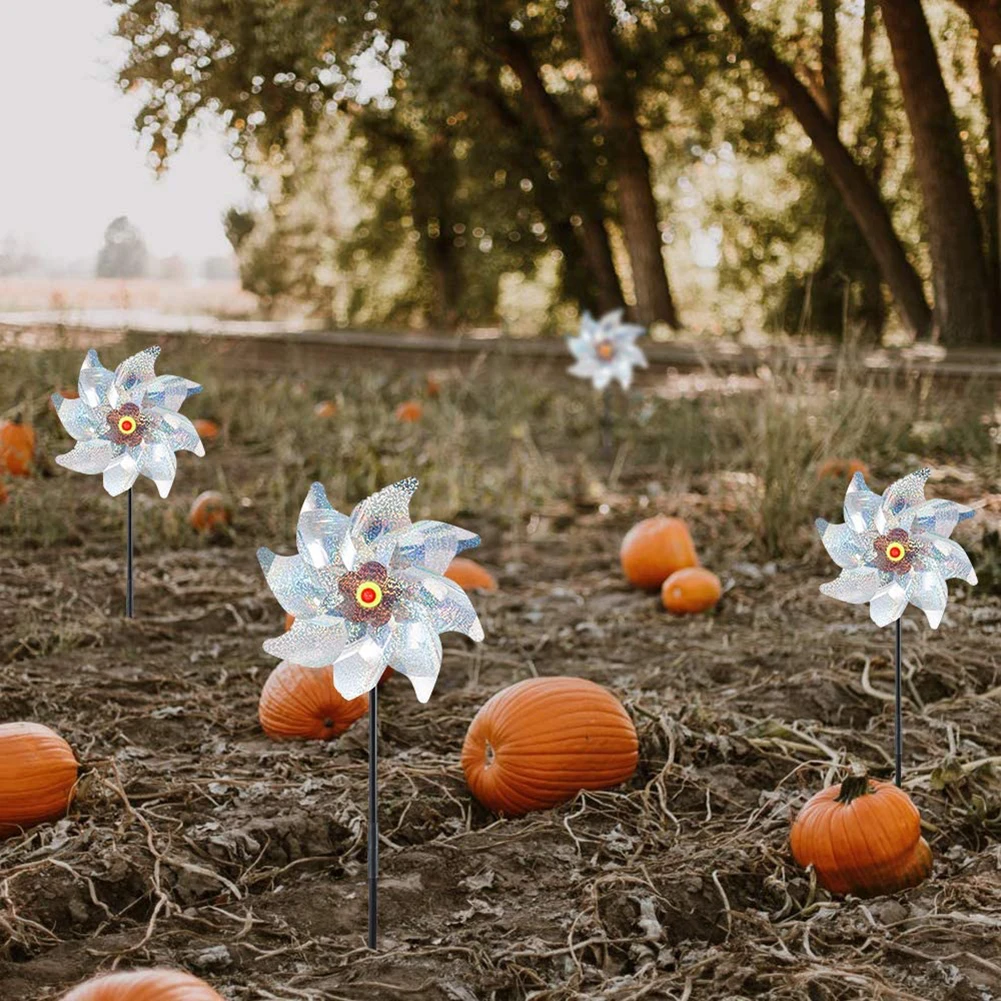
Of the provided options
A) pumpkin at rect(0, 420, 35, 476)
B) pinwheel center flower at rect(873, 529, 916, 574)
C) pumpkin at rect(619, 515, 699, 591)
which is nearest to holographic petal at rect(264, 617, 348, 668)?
pinwheel center flower at rect(873, 529, 916, 574)

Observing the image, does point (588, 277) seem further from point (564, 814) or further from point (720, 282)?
point (564, 814)

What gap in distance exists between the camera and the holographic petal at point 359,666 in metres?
2.69

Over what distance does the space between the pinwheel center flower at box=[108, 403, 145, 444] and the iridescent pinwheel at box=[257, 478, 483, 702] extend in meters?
2.02

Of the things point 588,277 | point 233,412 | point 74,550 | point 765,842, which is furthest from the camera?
point 588,277

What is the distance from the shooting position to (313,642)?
9.04 feet

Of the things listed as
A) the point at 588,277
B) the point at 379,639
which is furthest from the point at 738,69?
the point at 379,639

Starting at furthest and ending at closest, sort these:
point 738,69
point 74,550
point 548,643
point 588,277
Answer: point 588,277, point 738,69, point 74,550, point 548,643

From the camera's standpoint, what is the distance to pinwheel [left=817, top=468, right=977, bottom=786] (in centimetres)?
330

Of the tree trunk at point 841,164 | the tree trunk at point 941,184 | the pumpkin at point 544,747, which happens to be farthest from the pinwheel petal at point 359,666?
the tree trunk at point 841,164

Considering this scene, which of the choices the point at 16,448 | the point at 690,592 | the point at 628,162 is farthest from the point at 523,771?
the point at 628,162

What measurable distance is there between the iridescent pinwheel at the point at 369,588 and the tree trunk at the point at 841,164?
12.2 metres

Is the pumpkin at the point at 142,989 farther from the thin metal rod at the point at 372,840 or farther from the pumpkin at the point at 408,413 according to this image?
the pumpkin at the point at 408,413

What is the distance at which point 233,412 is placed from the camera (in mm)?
9320

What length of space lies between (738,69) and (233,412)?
9548 millimetres
